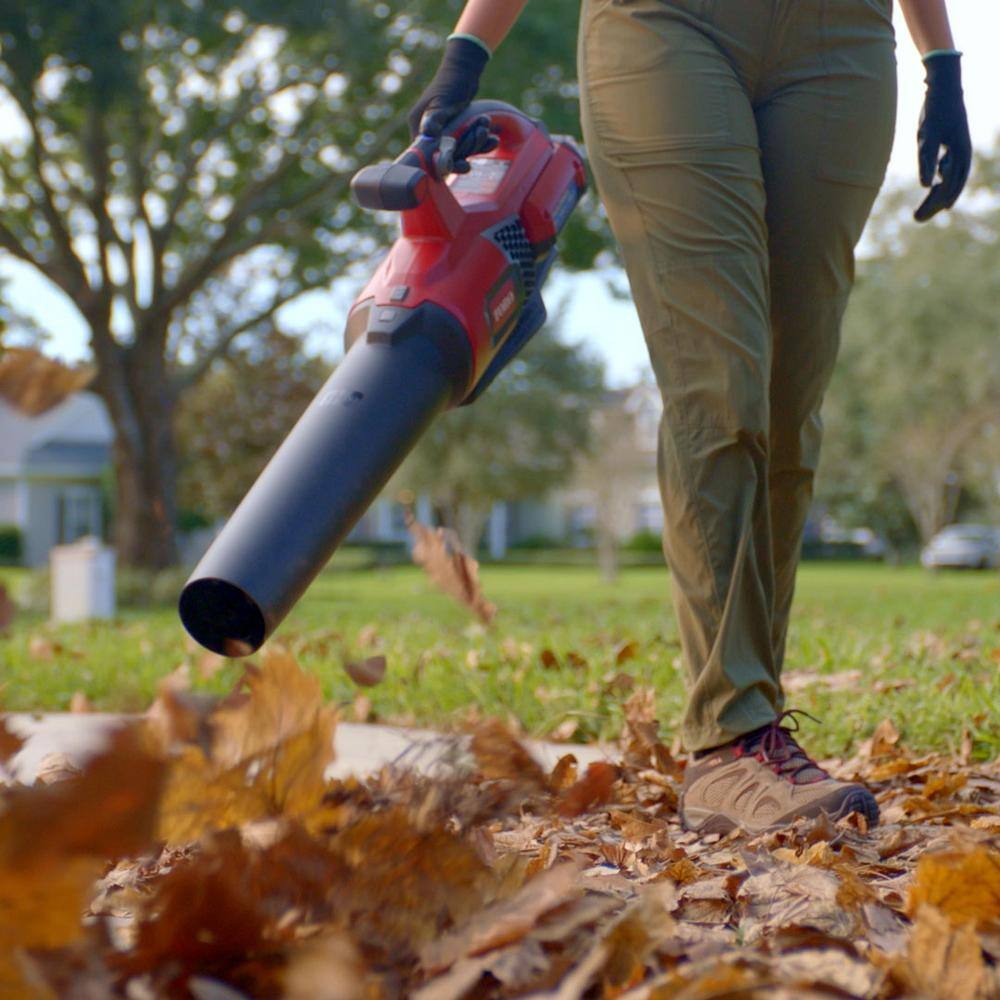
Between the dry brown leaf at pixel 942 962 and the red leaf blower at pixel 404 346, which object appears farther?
the red leaf blower at pixel 404 346

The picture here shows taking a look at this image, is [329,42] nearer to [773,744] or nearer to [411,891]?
[773,744]

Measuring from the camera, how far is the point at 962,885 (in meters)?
1.23

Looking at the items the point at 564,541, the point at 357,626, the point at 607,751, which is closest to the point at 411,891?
the point at 607,751

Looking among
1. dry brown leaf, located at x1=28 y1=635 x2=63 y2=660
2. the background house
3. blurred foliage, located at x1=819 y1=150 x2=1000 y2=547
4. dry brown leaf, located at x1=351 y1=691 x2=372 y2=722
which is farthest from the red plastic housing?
the background house

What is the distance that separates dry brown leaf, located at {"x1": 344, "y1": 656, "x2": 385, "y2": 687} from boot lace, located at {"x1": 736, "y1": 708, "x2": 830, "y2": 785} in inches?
42.6

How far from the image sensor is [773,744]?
220 cm

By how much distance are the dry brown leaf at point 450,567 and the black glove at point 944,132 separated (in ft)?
4.73

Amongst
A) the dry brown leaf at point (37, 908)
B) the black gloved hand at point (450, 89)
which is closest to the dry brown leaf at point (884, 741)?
the black gloved hand at point (450, 89)

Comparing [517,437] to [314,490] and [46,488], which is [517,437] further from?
[314,490]

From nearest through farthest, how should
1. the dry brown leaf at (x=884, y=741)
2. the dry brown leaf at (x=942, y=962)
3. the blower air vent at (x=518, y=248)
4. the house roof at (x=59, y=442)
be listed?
the dry brown leaf at (x=942, y=962) → the blower air vent at (x=518, y=248) → the dry brown leaf at (x=884, y=741) → the house roof at (x=59, y=442)

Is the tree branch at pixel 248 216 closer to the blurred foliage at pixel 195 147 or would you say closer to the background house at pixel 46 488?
the blurred foliage at pixel 195 147

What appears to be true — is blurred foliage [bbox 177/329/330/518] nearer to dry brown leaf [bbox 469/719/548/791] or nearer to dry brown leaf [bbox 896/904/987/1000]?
dry brown leaf [bbox 469/719/548/791]

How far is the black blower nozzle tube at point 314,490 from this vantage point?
1593 millimetres

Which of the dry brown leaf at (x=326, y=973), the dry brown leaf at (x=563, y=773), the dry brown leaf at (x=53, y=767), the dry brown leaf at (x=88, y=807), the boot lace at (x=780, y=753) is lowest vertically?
the dry brown leaf at (x=563, y=773)
